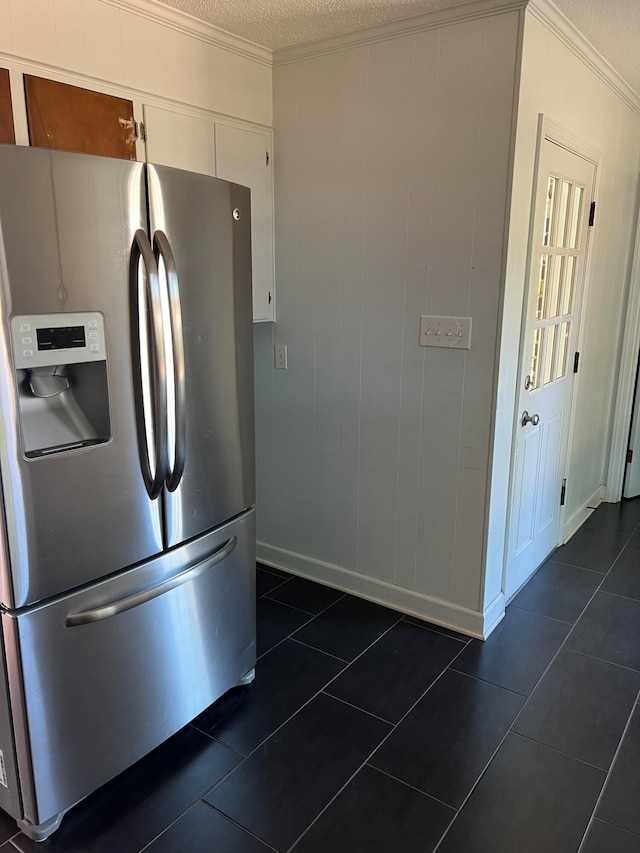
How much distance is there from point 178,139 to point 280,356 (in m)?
1.03

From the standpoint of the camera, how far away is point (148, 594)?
1.84m

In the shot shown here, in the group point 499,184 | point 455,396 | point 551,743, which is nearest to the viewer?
point 551,743

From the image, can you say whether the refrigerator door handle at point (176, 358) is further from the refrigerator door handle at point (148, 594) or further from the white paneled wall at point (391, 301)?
the white paneled wall at point (391, 301)

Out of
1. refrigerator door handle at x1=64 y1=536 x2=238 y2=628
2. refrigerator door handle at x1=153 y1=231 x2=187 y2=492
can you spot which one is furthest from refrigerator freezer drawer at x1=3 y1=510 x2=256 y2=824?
refrigerator door handle at x1=153 y1=231 x2=187 y2=492

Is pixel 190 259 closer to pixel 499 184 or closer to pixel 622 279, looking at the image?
pixel 499 184

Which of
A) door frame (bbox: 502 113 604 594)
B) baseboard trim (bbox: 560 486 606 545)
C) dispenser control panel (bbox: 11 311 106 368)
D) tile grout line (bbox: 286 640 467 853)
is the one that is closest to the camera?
dispenser control panel (bbox: 11 311 106 368)

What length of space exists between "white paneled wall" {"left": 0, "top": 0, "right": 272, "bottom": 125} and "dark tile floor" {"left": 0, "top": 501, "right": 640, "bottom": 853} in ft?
7.07

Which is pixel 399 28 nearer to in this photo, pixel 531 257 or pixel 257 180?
pixel 257 180

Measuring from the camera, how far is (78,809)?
1821 mm

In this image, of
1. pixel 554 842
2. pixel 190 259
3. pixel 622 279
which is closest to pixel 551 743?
pixel 554 842

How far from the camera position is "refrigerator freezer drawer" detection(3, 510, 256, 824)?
162cm

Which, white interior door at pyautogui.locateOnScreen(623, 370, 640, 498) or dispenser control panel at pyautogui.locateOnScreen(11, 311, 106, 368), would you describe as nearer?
dispenser control panel at pyautogui.locateOnScreen(11, 311, 106, 368)

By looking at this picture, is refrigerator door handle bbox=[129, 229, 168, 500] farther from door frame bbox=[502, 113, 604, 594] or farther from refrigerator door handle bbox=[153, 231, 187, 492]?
door frame bbox=[502, 113, 604, 594]

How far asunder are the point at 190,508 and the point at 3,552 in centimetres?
56
